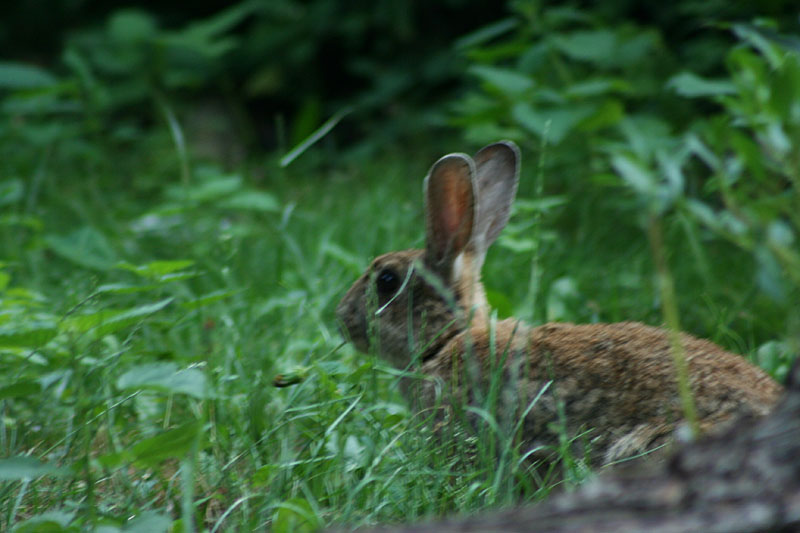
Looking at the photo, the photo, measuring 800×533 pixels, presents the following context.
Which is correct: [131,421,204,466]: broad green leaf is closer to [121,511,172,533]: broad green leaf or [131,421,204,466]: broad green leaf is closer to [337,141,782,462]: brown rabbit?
[121,511,172,533]: broad green leaf

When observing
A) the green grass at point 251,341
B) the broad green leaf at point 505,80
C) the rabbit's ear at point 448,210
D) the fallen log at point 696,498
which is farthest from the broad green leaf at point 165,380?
the broad green leaf at point 505,80

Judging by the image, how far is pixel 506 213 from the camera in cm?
351

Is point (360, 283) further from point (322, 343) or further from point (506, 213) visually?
point (506, 213)

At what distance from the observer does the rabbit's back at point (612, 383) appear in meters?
2.50

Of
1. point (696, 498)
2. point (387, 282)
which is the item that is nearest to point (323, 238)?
point (387, 282)

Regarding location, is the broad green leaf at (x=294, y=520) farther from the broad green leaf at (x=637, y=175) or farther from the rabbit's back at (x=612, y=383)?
the broad green leaf at (x=637, y=175)

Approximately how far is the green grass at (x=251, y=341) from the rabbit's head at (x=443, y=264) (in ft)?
0.44

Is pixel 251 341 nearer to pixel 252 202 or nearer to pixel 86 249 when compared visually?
pixel 86 249

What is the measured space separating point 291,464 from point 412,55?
591 centimetres

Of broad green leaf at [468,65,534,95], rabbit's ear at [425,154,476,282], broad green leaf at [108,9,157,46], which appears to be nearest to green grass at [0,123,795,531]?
rabbit's ear at [425,154,476,282]

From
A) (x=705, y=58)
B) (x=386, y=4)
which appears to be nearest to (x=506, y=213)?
(x=705, y=58)

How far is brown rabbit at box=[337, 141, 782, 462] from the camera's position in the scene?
8.33 ft

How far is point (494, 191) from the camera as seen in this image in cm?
352

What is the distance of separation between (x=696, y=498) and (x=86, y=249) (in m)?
3.19
